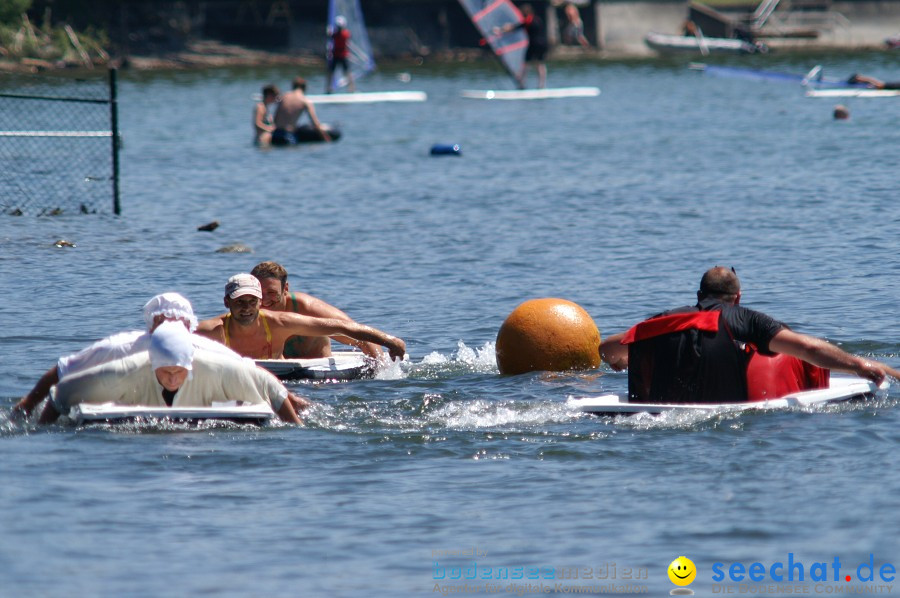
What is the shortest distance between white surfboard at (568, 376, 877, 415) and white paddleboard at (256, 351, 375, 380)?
258 cm

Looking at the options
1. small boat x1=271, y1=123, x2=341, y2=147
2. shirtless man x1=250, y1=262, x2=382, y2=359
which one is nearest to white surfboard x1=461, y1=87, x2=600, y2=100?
small boat x1=271, y1=123, x2=341, y2=147

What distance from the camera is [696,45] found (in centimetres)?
7525

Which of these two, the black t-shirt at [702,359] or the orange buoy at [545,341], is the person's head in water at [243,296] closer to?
the orange buoy at [545,341]

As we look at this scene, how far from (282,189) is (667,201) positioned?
7.00 m

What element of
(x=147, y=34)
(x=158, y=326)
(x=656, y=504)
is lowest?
(x=656, y=504)

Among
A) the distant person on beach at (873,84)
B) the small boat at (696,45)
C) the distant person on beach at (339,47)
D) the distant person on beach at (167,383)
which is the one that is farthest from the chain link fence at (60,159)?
the small boat at (696,45)

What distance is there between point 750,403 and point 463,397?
2.54 metres

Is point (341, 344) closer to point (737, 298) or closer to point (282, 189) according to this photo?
point (737, 298)

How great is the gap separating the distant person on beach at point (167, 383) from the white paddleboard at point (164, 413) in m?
0.11

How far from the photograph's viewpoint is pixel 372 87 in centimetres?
5725

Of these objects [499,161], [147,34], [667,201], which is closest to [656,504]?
[667,201]

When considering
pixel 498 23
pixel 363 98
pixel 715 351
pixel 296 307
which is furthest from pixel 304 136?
pixel 715 351

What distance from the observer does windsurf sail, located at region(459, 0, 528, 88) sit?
4503 centimetres

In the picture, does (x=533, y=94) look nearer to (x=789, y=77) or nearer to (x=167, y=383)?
(x=789, y=77)
